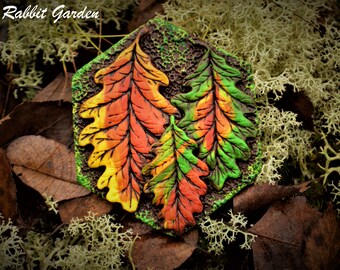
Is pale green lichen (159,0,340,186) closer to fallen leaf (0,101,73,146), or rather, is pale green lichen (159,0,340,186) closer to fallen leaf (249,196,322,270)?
fallen leaf (249,196,322,270)

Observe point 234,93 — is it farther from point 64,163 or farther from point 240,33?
point 64,163

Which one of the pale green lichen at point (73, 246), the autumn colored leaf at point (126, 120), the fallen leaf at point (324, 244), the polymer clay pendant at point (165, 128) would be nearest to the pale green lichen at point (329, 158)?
the fallen leaf at point (324, 244)

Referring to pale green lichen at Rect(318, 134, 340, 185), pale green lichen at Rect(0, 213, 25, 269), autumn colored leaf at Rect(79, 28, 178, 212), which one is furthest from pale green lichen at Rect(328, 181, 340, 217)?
pale green lichen at Rect(0, 213, 25, 269)

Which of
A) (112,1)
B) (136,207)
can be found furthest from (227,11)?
(136,207)

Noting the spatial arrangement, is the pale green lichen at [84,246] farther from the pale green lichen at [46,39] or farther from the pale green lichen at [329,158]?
the pale green lichen at [329,158]

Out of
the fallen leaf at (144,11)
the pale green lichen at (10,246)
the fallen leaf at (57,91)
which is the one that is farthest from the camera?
the fallen leaf at (144,11)

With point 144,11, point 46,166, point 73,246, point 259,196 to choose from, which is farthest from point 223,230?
point 144,11
